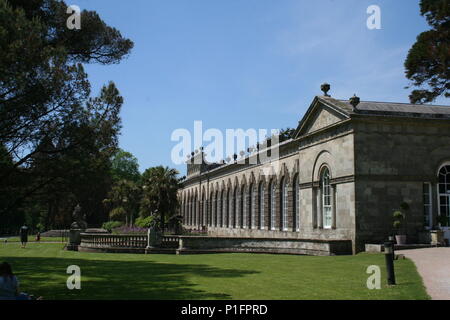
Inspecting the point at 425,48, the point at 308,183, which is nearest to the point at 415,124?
the point at 308,183

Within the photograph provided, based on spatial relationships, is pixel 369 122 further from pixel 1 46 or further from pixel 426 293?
pixel 1 46

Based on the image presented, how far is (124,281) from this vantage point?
13.3 meters

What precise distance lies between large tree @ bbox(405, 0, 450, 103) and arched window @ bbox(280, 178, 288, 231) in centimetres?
1132

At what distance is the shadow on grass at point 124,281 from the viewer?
10820 millimetres

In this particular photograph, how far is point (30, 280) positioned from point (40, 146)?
4.36 meters

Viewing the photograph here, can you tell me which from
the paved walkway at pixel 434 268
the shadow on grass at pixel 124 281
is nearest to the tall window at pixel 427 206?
the paved walkway at pixel 434 268

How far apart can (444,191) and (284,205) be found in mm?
12017

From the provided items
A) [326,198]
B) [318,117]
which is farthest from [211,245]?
[318,117]

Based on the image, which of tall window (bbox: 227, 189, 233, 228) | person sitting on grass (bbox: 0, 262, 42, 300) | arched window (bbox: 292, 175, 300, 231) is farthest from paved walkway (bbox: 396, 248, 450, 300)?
tall window (bbox: 227, 189, 233, 228)

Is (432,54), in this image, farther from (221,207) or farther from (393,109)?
(221,207)

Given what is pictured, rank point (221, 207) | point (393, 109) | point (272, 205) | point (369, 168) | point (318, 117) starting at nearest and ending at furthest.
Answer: point (369, 168), point (393, 109), point (318, 117), point (272, 205), point (221, 207)

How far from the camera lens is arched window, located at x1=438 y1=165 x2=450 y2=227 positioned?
73.7ft

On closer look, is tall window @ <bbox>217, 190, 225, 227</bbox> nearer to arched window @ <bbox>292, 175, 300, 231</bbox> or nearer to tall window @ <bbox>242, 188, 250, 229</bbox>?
tall window @ <bbox>242, 188, 250, 229</bbox>

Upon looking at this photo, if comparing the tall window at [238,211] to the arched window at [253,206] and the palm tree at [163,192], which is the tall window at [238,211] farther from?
the palm tree at [163,192]
